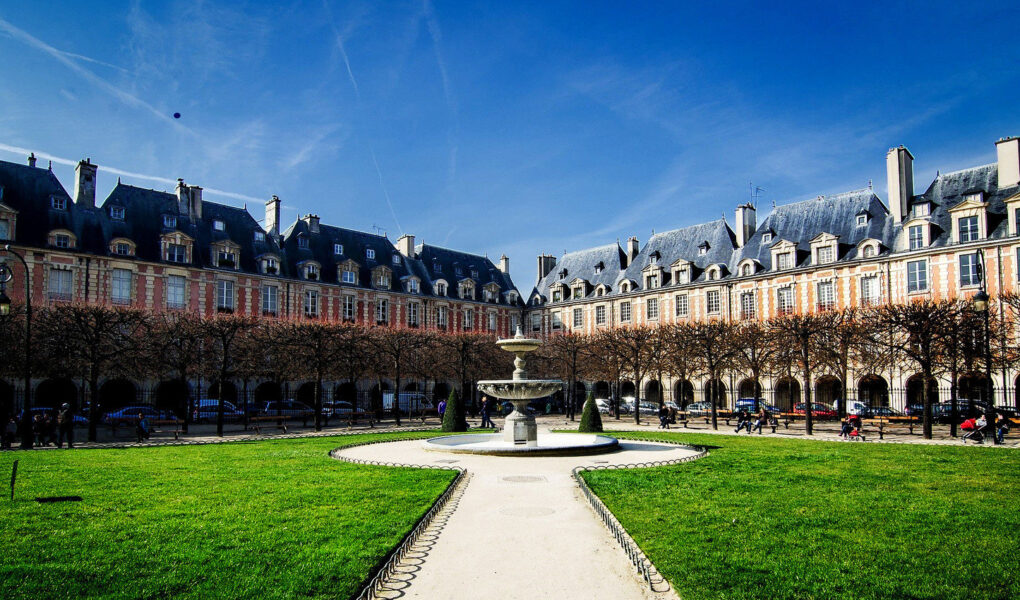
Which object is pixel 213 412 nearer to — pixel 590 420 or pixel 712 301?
pixel 590 420

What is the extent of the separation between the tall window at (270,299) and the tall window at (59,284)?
9559 mm

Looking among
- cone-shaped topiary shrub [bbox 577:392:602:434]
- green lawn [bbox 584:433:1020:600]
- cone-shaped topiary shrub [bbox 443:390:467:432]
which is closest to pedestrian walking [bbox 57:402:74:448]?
cone-shaped topiary shrub [bbox 443:390:467:432]

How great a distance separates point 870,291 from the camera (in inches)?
1336

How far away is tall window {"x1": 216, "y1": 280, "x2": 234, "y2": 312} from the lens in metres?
36.7

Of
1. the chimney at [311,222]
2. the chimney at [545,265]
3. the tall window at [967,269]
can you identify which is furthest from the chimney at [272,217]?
the tall window at [967,269]

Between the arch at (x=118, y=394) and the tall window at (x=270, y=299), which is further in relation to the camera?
the tall window at (x=270, y=299)

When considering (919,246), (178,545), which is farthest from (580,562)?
(919,246)

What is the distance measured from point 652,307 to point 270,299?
77.2ft

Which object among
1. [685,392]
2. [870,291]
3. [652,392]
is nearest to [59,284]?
[652,392]

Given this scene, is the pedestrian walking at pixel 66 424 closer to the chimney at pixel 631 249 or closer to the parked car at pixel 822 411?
the parked car at pixel 822 411

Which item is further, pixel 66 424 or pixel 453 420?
pixel 453 420

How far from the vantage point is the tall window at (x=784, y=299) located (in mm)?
36906

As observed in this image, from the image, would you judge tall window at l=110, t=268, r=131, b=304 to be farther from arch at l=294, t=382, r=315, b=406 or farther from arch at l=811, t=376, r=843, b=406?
arch at l=811, t=376, r=843, b=406

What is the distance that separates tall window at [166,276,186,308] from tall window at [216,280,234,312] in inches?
72.2
